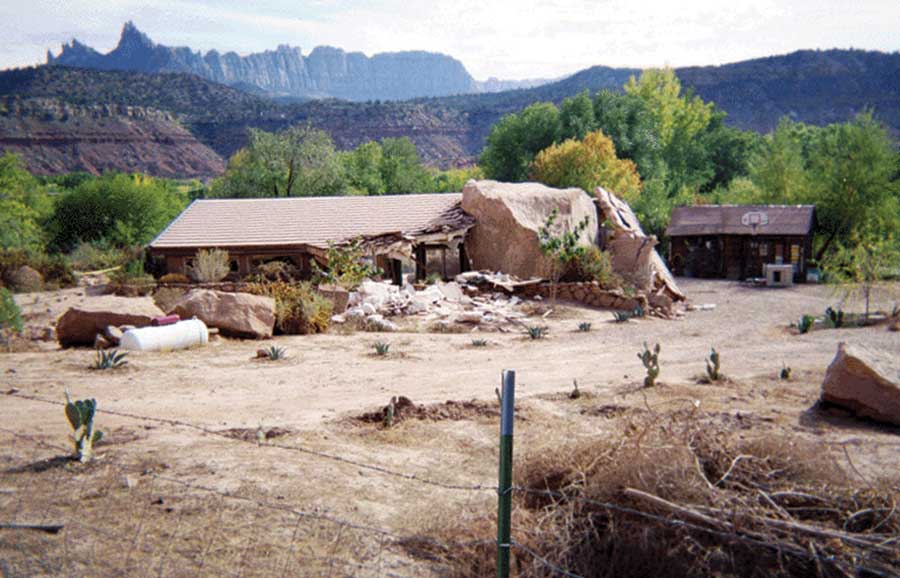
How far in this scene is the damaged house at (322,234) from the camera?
26.2 m

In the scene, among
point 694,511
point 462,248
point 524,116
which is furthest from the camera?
point 524,116

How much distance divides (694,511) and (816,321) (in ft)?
56.3

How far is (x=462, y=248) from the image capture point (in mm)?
27531

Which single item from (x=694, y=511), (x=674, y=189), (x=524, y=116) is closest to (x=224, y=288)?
(x=694, y=511)

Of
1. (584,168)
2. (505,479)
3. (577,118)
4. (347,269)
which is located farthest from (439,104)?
(505,479)

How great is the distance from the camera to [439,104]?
13500 cm

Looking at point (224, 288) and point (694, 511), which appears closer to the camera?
point (694, 511)

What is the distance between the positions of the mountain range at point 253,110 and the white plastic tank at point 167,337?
264ft

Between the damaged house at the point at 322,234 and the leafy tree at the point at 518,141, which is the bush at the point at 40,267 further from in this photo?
the leafy tree at the point at 518,141

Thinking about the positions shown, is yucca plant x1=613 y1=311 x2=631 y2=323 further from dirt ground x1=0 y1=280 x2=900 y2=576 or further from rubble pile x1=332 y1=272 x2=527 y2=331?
rubble pile x1=332 y1=272 x2=527 y2=331

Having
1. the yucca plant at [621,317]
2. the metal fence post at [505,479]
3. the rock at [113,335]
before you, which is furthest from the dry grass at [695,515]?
the yucca plant at [621,317]

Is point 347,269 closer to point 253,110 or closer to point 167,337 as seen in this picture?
point 167,337

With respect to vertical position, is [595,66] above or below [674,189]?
above

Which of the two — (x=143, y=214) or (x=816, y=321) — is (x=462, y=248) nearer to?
(x=816, y=321)
